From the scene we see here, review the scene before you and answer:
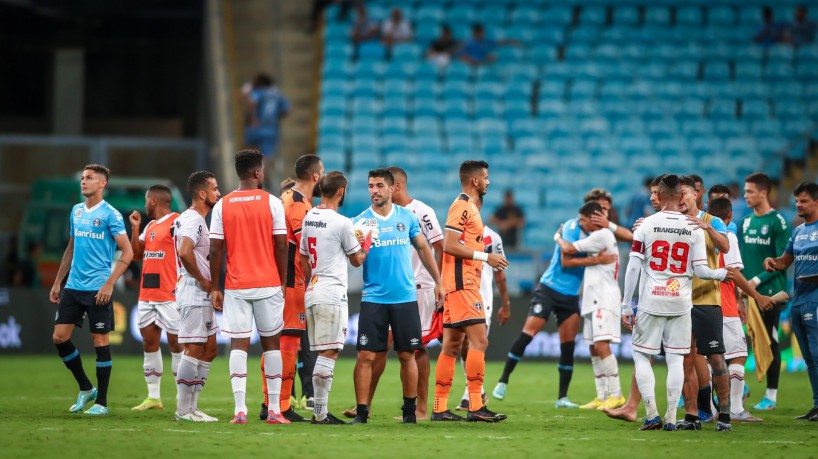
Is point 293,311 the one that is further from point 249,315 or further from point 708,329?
point 708,329

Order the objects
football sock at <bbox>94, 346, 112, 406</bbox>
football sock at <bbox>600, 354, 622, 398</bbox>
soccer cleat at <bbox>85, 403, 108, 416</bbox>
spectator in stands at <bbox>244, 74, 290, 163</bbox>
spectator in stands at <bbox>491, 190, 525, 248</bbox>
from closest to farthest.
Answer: soccer cleat at <bbox>85, 403, 108, 416</bbox>
football sock at <bbox>94, 346, 112, 406</bbox>
football sock at <bbox>600, 354, 622, 398</bbox>
spectator in stands at <bbox>491, 190, 525, 248</bbox>
spectator in stands at <bbox>244, 74, 290, 163</bbox>

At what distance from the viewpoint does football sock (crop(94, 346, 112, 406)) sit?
39.7 feet

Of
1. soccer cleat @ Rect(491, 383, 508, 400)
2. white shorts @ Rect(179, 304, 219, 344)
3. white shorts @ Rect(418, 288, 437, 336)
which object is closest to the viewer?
white shorts @ Rect(179, 304, 219, 344)

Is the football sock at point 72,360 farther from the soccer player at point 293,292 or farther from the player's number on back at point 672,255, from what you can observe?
the player's number on back at point 672,255

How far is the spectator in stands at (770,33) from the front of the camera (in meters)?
27.8

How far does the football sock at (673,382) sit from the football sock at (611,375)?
2.51m

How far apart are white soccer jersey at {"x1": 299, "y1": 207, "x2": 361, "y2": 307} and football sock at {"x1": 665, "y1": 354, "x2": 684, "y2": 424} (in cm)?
300

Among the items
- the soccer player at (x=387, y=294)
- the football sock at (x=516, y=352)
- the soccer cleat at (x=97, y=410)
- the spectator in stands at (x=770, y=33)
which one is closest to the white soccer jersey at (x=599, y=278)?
the football sock at (x=516, y=352)

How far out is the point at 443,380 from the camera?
467 inches

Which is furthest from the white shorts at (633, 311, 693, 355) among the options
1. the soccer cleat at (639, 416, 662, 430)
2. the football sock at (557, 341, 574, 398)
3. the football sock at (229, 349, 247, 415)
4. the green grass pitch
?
the football sock at (229, 349, 247, 415)

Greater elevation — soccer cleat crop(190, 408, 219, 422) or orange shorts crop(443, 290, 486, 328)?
orange shorts crop(443, 290, 486, 328)

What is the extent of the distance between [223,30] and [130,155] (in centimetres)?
354

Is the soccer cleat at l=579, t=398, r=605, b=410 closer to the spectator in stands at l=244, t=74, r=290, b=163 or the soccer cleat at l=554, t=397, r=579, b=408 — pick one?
the soccer cleat at l=554, t=397, r=579, b=408

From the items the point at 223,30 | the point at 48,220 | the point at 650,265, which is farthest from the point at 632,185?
the point at 650,265
